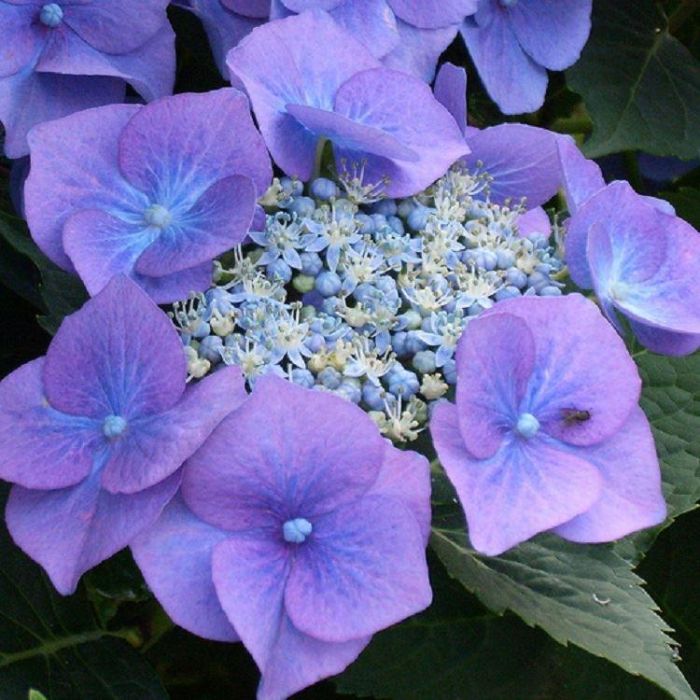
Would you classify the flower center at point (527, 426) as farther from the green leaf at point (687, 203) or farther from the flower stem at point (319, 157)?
the green leaf at point (687, 203)

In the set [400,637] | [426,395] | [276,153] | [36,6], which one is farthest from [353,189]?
[400,637]

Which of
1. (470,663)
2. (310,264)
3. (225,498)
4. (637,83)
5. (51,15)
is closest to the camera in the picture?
(225,498)

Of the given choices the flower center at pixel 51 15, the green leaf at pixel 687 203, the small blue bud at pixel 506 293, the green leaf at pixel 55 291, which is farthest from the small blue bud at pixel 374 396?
the green leaf at pixel 687 203

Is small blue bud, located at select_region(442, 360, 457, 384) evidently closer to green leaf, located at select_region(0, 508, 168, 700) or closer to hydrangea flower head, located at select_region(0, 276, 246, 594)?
hydrangea flower head, located at select_region(0, 276, 246, 594)

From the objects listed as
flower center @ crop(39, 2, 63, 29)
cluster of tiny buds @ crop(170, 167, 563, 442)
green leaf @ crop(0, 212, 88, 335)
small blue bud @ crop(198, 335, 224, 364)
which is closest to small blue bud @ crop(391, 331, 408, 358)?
cluster of tiny buds @ crop(170, 167, 563, 442)

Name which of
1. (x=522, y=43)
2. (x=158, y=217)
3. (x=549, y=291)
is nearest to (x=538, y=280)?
(x=549, y=291)

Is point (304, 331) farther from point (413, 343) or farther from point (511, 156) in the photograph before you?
point (511, 156)

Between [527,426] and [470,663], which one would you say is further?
[470,663]
